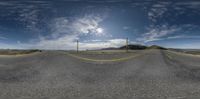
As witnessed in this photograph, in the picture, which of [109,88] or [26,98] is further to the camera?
[109,88]

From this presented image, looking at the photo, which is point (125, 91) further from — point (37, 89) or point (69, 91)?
point (37, 89)

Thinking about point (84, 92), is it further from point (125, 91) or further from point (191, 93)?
point (191, 93)

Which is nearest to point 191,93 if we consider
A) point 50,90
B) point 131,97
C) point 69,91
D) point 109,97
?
point 131,97

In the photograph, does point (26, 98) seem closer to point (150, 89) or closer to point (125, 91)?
point (125, 91)

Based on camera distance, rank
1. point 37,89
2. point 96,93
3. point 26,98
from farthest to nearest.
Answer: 1. point 37,89
2. point 96,93
3. point 26,98

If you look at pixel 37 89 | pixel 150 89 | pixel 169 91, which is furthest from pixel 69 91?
pixel 169 91

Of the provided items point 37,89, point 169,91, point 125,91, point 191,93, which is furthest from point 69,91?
point 191,93

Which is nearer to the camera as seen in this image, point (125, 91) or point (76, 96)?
point (76, 96)

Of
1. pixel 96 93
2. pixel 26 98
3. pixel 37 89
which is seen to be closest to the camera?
pixel 26 98
